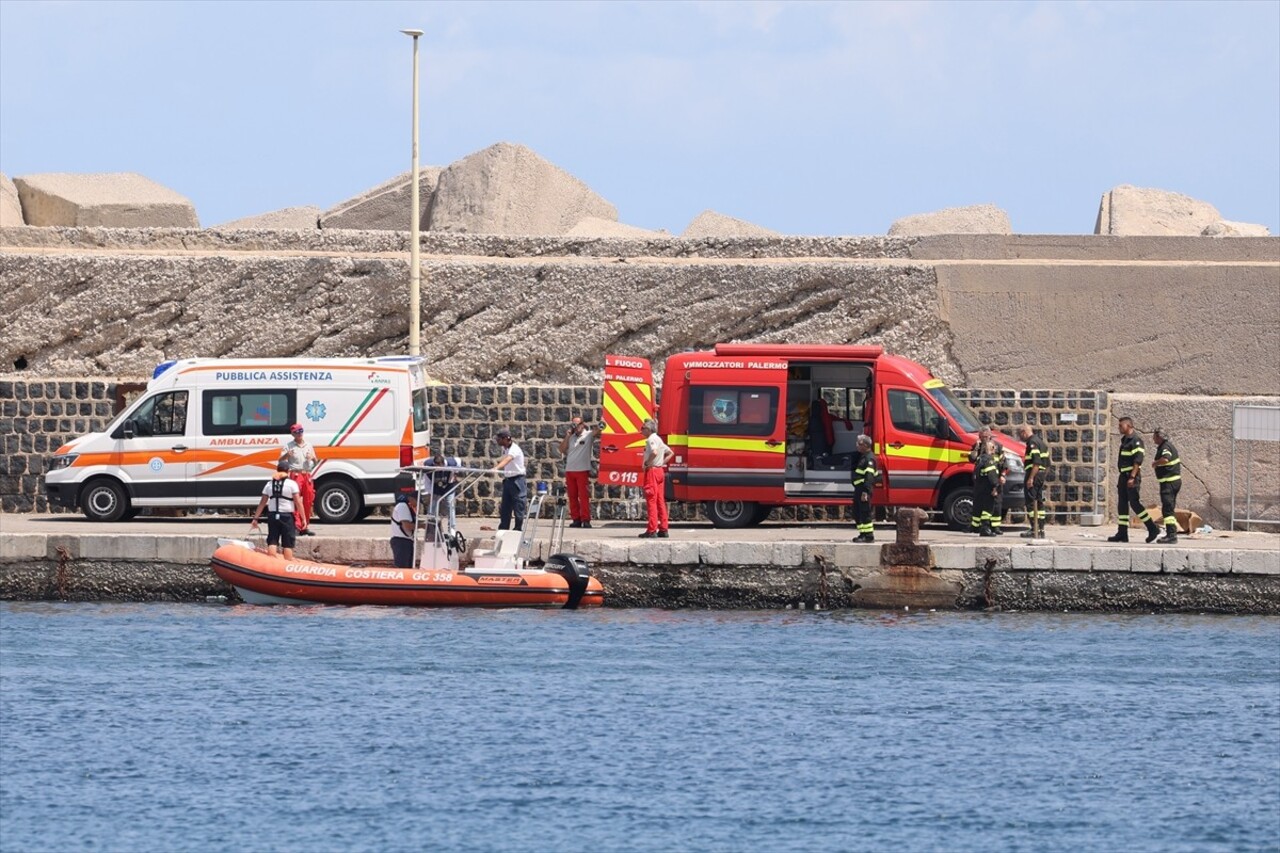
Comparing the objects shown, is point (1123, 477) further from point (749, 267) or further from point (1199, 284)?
point (749, 267)

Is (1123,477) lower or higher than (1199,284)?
lower

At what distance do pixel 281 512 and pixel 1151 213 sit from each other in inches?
568

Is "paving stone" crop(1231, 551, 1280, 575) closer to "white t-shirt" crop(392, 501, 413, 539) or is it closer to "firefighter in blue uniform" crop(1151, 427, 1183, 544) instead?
"firefighter in blue uniform" crop(1151, 427, 1183, 544)

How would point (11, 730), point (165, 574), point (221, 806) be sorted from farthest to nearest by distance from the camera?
point (165, 574) → point (11, 730) → point (221, 806)

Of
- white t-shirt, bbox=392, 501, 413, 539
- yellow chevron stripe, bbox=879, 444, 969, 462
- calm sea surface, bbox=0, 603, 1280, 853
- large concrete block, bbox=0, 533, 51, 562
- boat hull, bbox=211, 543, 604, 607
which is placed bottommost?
calm sea surface, bbox=0, 603, 1280, 853

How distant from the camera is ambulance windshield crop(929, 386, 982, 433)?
25406 mm

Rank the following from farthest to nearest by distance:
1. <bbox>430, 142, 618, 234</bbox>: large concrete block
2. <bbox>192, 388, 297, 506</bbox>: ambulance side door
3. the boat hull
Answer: <bbox>430, 142, 618, 234</bbox>: large concrete block
<bbox>192, 388, 297, 506</bbox>: ambulance side door
the boat hull

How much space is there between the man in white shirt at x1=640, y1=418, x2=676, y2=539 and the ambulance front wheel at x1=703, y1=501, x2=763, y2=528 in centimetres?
131

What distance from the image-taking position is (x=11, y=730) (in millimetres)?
19953

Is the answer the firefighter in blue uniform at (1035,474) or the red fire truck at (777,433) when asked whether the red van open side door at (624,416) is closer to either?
the red fire truck at (777,433)

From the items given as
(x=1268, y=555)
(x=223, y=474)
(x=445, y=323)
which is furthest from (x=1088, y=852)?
(x=445, y=323)

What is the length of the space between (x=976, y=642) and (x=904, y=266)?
313 inches

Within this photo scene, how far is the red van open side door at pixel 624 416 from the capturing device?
25.7 m

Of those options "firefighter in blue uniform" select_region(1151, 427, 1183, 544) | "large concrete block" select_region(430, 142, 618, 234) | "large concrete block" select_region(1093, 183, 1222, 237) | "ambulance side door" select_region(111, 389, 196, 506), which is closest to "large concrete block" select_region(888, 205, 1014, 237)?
"large concrete block" select_region(1093, 183, 1222, 237)
